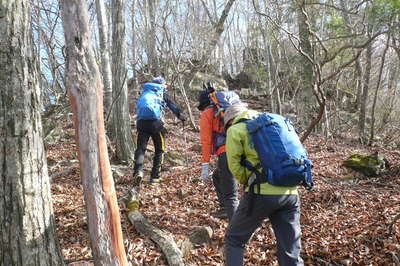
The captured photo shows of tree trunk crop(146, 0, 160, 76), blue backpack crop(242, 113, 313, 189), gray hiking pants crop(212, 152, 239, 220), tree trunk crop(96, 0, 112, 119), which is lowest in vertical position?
gray hiking pants crop(212, 152, 239, 220)

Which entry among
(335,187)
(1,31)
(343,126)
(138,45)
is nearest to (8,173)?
(1,31)

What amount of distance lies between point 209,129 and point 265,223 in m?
1.74

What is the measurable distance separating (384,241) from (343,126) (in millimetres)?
12699

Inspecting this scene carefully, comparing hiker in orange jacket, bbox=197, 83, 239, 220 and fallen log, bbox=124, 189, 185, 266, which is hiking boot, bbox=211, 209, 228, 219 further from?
fallen log, bbox=124, 189, 185, 266

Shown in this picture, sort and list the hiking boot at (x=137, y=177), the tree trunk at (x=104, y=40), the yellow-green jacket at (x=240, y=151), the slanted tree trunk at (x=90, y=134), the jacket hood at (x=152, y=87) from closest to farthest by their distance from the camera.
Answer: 1. the slanted tree trunk at (x=90, y=134)
2. the yellow-green jacket at (x=240, y=151)
3. the hiking boot at (x=137, y=177)
4. the jacket hood at (x=152, y=87)
5. the tree trunk at (x=104, y=40)

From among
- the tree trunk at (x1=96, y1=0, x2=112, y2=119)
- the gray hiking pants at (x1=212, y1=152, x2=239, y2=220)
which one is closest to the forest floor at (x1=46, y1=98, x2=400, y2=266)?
the gray hiking pants at (x1=212, y1=152, x2=239, y2=220)

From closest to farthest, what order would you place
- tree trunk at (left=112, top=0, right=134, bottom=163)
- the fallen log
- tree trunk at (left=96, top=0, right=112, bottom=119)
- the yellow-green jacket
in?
the yellow-green jacket, the fallen log, tree trunk at (left=112, top=0, right=134, bottom=163), tree trunk at (left=96, top=0, right=112, bottom=119)

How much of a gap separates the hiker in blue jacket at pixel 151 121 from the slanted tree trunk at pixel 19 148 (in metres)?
3.52

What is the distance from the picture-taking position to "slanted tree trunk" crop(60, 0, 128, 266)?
2.61m

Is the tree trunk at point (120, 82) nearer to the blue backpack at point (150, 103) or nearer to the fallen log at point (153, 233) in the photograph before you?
the blue backpack at point (150, 103)

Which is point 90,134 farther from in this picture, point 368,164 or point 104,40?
point 368,164

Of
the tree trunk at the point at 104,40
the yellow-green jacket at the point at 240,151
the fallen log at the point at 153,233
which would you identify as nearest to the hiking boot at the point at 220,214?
the fallen log at the point at 153,233

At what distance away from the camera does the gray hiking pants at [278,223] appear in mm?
2814

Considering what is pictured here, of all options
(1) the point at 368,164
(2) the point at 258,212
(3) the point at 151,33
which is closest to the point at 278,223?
(2) the point at 258,212
